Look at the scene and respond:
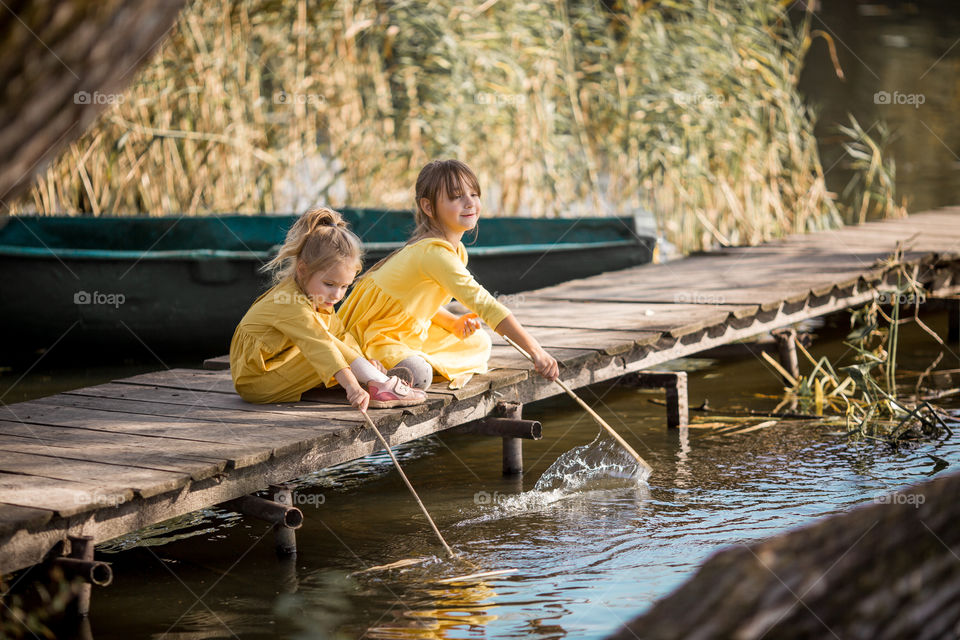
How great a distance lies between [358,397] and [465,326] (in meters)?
0.82

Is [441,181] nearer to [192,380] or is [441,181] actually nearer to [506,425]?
[506,425]

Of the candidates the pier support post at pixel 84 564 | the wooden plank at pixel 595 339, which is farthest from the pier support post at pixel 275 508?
the wooden plank at pixel 595 339

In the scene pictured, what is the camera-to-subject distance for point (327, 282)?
13.5 ft

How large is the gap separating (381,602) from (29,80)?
2.55m

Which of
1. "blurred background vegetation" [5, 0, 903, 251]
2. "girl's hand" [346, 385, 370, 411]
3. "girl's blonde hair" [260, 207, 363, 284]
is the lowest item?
"girl's hand" [346, 385, 370, 411]

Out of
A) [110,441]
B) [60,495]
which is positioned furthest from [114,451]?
[60,495]

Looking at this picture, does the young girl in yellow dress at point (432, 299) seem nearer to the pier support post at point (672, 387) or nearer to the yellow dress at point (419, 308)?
the yellow dress at point (419, 308)

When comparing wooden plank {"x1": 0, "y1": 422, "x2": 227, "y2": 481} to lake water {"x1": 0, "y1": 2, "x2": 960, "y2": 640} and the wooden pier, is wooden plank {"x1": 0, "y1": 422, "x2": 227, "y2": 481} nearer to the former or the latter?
the wooden pier

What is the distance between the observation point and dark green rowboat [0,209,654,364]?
7.38 m

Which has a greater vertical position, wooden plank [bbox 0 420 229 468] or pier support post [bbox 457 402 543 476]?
wooden plank [bbox 0 420 229 468]

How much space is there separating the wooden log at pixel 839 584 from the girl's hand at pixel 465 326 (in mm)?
2933

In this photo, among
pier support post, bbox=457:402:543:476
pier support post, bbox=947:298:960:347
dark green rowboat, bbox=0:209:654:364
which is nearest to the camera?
pier support post, bbox=457:402:543:476

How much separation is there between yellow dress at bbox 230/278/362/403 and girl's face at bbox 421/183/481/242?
1.82ft

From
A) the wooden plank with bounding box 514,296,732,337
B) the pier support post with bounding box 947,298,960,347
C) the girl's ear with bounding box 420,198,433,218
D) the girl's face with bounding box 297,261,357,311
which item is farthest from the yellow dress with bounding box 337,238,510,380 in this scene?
the pier support post with bounding box 947,298,960,347
